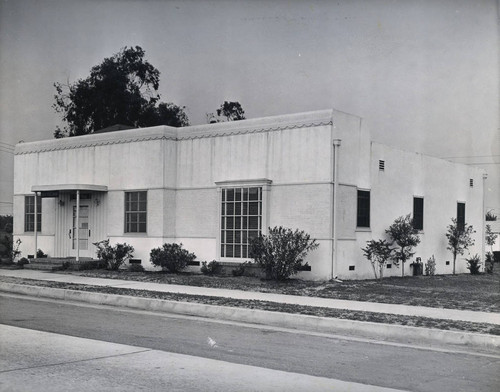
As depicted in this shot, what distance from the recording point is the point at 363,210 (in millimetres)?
20547

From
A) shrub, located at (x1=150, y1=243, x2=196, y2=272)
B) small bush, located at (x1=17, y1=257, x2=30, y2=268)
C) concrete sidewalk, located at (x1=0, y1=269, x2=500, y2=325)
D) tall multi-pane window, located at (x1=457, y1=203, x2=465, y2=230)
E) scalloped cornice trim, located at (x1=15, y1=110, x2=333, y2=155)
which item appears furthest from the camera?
tall multi-pane window, located at (x1=457, y1=203, x2=465, y2=230)

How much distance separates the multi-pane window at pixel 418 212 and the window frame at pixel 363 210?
3273 mm

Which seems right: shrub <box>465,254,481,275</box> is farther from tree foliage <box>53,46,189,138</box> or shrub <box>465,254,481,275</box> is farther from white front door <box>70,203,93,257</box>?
tree foliage <box>53,46,189,138</box>

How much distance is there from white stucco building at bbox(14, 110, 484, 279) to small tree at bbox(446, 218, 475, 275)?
0.85 feet

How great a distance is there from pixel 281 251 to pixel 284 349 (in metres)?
9.12

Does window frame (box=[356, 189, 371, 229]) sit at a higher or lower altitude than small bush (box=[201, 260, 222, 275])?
higher

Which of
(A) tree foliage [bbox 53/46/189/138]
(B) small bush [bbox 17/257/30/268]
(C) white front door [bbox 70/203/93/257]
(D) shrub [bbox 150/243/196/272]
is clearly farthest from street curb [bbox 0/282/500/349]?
(A) tree foliage [bbox 53/46/189/138]

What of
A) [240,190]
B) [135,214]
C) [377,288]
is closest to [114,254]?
[135,214]

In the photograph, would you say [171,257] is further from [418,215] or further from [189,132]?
[418,215]

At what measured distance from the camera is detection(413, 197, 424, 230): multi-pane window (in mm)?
23375

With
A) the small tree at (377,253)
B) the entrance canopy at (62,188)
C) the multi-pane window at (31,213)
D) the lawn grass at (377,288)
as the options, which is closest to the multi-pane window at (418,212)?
the lawn grass at (377,288)

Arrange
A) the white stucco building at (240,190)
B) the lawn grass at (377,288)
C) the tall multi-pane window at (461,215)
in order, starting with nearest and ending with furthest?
the lawn grass at (377,288)
the white stucco building at (240,190)
the tall multi-pane window at (461,215)

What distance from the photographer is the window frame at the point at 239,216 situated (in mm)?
20030

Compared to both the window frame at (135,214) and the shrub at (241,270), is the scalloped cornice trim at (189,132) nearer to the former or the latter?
the window frame at (135,214)
